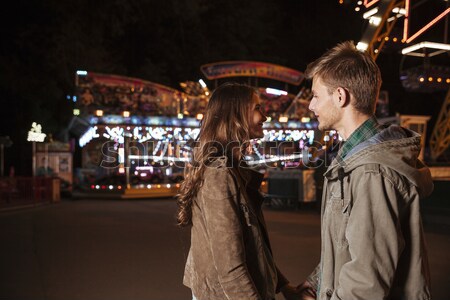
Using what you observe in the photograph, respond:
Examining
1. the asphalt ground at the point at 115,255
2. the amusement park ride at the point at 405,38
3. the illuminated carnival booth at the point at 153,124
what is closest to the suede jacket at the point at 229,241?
the asphalt ground at the point at 115,255

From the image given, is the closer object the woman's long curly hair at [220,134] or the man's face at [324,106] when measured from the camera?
the man's face at [324,106]

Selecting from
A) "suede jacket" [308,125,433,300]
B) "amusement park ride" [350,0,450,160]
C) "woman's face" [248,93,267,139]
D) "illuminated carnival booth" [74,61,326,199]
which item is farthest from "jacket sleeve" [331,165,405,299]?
"illuminated carnival booth" [74,61,326,199]

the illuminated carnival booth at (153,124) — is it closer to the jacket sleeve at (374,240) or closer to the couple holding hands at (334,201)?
the couple holding hands at (334,201)

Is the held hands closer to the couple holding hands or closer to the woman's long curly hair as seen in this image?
the couple holding hands

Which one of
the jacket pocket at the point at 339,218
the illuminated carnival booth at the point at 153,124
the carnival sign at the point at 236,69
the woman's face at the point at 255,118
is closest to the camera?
the jacket pocket at the point at 339,218

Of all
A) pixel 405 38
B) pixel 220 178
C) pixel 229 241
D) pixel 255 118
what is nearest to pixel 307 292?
pixel 229 241

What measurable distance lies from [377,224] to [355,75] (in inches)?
22.4

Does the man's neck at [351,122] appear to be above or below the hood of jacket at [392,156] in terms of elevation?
above

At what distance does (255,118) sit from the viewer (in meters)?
2.40

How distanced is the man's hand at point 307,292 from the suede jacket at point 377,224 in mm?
488

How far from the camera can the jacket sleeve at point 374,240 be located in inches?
55.9

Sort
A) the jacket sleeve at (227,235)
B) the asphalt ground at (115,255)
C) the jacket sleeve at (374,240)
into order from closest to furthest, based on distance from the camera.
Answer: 1. the jacket sleeve at (374,240)
2. the jacket sleeve at (227,235)
3. the asphalt ground at (115,255)

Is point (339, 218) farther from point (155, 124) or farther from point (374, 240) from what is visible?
point (155, 124)

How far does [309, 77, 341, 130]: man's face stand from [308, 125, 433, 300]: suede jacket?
0.18m
